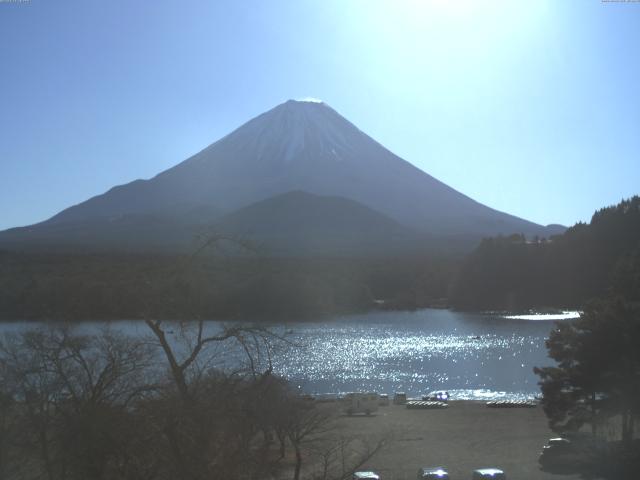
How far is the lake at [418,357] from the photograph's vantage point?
699 inches

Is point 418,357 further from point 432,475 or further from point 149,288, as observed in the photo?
point 149,288

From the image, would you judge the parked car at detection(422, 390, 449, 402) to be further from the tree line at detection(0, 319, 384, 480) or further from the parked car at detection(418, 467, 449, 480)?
the tree line at detection(0, 319, 384, 480)

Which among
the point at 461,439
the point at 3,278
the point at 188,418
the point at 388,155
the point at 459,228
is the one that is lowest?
the point at 461,439

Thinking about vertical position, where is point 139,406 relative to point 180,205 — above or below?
below

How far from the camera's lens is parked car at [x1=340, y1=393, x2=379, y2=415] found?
13.3 metres

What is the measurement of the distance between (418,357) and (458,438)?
12.0m

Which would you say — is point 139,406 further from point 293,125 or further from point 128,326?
point 293,125

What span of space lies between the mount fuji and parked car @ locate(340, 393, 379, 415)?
3266cm

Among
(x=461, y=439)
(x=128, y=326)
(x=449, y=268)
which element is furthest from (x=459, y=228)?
(x=128, y=326)

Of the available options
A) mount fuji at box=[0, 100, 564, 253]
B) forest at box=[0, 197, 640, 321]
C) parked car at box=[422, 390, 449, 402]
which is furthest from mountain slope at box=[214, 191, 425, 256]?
parked car at box=[422, 390, 449, 402]

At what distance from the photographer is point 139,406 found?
2.84 m

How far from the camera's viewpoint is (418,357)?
22734 millimetres

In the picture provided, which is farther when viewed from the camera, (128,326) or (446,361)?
(446,361)

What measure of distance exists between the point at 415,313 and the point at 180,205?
61.3ft
